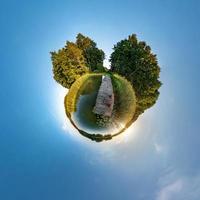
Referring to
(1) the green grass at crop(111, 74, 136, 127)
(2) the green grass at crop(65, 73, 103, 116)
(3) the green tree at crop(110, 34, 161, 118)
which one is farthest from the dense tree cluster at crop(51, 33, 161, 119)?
(1) the green grass at crop(111, 74, 136, 127)

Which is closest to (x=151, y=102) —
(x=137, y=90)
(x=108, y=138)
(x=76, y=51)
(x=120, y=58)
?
(x=137, y=90)

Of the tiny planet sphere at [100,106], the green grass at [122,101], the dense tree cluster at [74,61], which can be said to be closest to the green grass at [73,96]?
the tiny planet sphere at [100,106]

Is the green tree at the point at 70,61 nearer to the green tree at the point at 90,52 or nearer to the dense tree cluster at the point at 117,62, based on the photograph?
the dense tree cluster at the point at 117,62

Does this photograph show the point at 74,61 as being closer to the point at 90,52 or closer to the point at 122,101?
the point at 90,52

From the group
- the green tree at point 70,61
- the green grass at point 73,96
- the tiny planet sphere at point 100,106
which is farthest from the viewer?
the green tree at point 70,61

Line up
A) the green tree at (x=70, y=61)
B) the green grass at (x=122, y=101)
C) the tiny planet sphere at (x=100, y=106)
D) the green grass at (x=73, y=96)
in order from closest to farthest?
the tiny planet sphere at (x=100, y=106) < the green grass at (x=122, y=101) < the green grass at (x=73, y=96) < the green tree at (x=70, y=61)

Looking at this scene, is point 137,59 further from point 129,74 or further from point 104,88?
point 104,88
